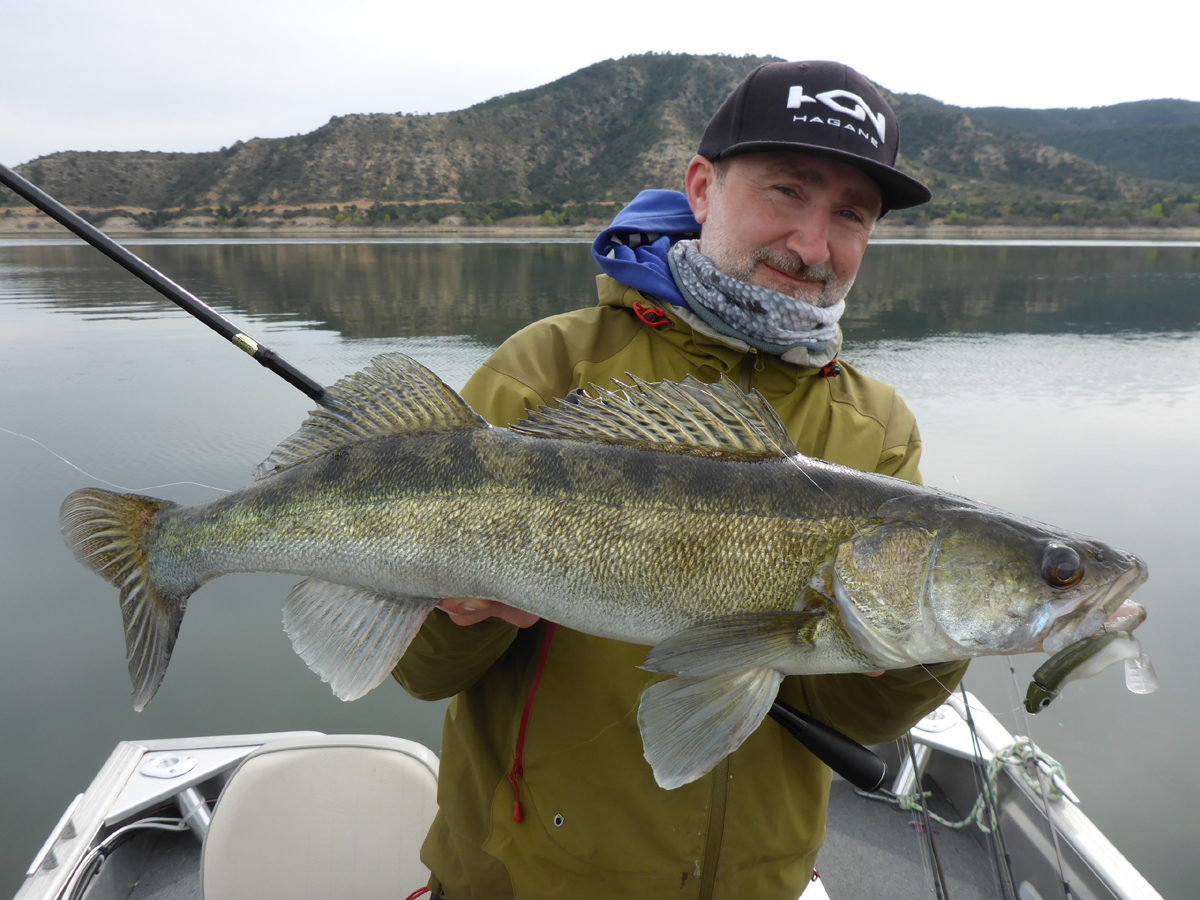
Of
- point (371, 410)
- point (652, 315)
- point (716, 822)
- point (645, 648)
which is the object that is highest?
point (652, 315)

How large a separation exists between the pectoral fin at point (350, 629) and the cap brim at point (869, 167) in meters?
1.66

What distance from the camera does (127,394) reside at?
1043 centimetres

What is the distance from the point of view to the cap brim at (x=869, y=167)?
82.2 inches

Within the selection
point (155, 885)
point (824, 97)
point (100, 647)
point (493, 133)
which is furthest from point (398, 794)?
point (493, 133)

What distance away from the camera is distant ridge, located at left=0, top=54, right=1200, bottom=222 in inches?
2584

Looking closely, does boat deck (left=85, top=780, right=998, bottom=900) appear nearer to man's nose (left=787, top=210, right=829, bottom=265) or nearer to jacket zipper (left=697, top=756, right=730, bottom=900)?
jacket zipper (left=697, top=756, right=730, bottom=900)

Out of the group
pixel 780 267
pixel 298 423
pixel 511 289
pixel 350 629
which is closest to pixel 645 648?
pixel 350 629

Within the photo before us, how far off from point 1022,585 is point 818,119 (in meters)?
1.48

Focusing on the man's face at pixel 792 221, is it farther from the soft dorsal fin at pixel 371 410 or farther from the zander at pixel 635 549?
the soft dorsal fin at pixel 371 410

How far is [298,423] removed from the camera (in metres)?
9.34

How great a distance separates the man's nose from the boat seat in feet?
7.42

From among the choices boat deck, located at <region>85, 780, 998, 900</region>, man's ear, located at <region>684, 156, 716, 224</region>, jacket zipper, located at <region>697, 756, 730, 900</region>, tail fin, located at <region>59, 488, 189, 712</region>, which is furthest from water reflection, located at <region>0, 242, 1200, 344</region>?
Answer: jacket zipper, located at <region>697, 756, 730, 900</region>

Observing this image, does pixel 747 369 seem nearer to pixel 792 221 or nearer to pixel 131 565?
pixel 792 221

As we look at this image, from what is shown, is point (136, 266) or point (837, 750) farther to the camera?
point (136, 266)
